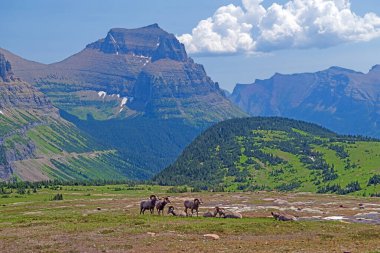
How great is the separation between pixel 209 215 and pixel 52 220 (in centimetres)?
2656

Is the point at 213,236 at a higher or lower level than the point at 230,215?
higher

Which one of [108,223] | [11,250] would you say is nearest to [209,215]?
[108,223]

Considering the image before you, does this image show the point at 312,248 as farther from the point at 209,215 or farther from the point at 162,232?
the point at 209,215

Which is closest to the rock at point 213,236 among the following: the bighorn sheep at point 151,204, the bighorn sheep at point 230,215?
the bighorn sheep at point 230,215

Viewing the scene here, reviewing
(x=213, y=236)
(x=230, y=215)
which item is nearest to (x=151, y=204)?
(x=230, y=215)

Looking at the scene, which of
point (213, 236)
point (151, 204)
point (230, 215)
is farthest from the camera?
point (151, 204)

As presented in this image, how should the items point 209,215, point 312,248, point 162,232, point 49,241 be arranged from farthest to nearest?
point 209,215 < point 162,232 < point 49,241 < point 312,248

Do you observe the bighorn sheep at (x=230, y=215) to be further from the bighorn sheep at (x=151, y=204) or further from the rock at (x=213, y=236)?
the rock at (x=213, y=236)

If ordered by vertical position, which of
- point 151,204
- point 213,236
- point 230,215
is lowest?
point 230,215

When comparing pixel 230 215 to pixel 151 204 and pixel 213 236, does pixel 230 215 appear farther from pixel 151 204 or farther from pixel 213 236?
pixel 213 236

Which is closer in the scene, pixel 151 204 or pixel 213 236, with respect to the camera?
pixel 213 236

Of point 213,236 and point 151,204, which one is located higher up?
point 151,204

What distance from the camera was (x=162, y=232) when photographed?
70.8m

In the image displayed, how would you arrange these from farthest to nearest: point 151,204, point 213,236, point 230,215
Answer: point 151,204
point 230,215
point 213,236
